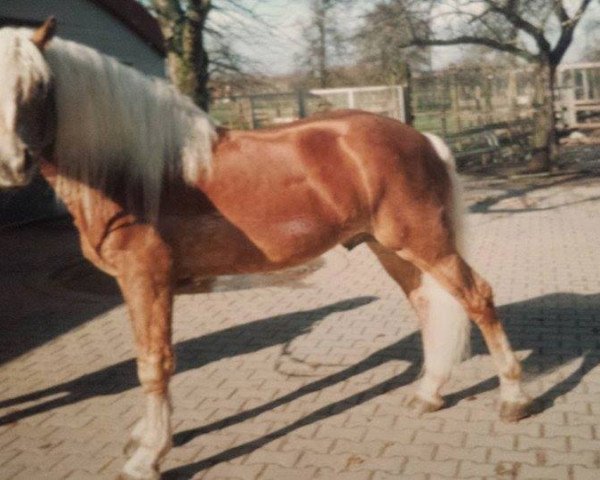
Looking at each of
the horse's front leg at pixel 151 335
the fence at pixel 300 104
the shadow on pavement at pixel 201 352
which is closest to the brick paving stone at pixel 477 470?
the horse's front leg at pixel 151 335

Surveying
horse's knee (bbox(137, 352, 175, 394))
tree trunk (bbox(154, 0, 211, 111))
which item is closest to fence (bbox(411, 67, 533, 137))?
tree trunk (bbox(154, 0, 211, 111))

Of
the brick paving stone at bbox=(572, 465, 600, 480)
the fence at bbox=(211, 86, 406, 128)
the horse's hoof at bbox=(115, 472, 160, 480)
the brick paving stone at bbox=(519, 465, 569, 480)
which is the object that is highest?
the fence at bbox=(211, 86, 406, 128)

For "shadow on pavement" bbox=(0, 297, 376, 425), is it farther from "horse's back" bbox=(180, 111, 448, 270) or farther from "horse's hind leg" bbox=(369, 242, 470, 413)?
"horse's back" bbox=(180, 111, 448, 270)

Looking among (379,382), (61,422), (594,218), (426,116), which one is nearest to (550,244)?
(594,218)

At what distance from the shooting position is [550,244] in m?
8.40

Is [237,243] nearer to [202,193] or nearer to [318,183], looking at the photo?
[202,193]

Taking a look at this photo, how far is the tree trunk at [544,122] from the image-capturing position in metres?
15.0

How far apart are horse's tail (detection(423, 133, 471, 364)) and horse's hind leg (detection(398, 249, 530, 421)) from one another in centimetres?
13

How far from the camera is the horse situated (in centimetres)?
303

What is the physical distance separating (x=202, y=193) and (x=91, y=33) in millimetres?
10527

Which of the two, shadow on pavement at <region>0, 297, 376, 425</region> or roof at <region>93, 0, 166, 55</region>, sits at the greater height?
roof at <region>93, 0, 166, 55</region>

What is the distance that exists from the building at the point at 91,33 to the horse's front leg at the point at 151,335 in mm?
9075

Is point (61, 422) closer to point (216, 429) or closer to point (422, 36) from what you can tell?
point (216, 429)

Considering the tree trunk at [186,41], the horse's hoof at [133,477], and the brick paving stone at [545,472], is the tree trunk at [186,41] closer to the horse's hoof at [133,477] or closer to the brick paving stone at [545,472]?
the horse's hoof at [133,477]
